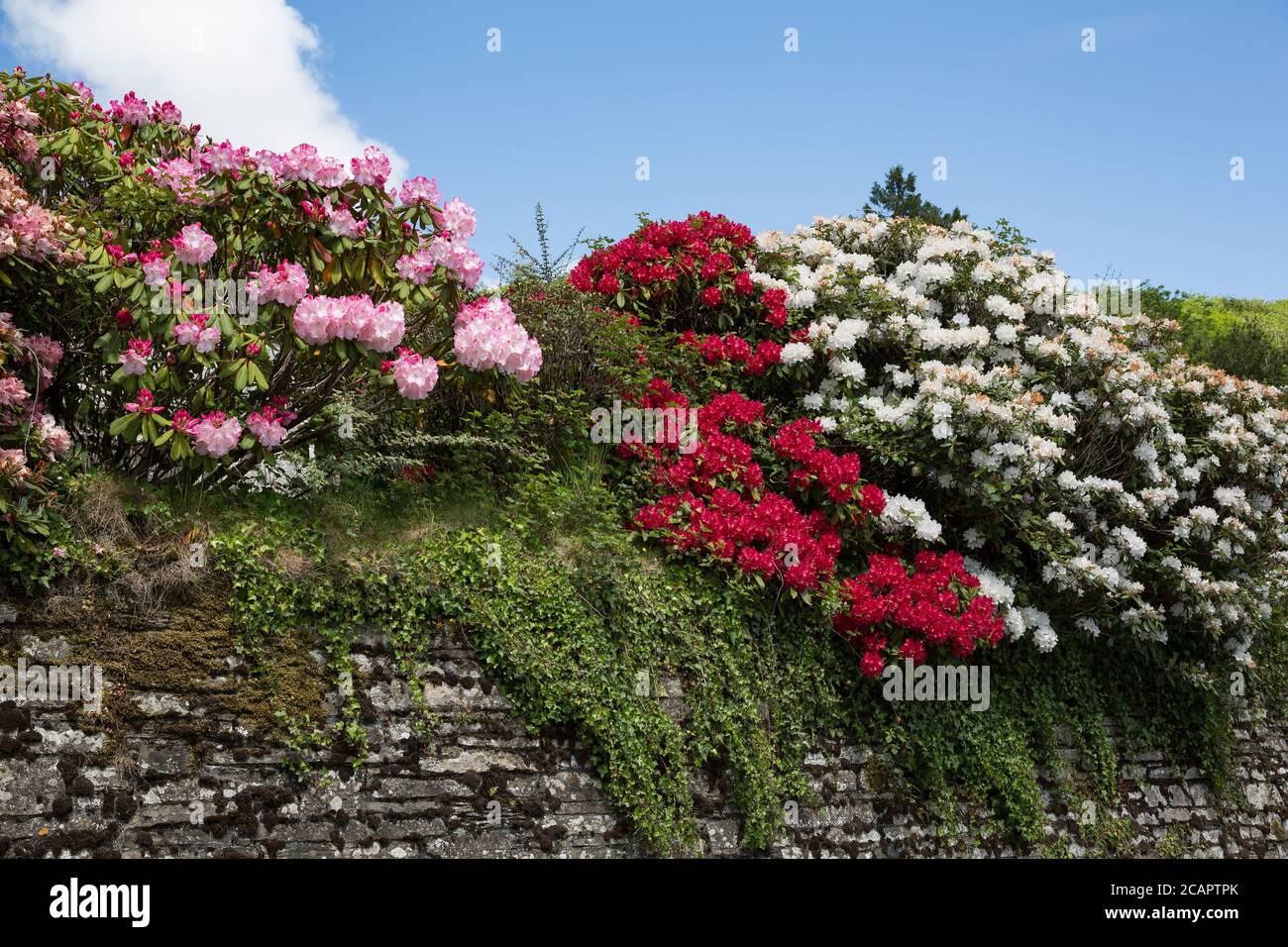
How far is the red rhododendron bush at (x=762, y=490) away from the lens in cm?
787

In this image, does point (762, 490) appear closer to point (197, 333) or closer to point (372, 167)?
point (372, 167)

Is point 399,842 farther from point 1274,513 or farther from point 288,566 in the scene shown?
point 1274,513

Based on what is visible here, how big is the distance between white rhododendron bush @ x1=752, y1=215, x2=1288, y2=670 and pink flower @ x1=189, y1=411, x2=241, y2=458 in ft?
15.9

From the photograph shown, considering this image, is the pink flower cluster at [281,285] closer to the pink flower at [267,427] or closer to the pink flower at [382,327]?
the pink flower at [382,327]

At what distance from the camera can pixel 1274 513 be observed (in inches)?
408

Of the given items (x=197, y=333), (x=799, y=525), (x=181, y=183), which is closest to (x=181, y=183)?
(x=181, y=183)

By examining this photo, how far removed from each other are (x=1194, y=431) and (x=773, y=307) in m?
4.32

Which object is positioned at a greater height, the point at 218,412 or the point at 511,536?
the point at 218,412

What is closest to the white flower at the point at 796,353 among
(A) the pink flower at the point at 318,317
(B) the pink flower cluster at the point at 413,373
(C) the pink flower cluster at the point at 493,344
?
(C) the pink flower cluster at the point at 493,344

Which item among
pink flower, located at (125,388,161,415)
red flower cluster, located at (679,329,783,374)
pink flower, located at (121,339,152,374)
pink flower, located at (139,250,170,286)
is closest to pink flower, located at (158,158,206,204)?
pink flower, located at (139,250,170,286)

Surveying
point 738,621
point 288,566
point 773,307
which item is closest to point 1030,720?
point 738,621

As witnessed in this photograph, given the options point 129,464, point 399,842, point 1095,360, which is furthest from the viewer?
point 1095,360

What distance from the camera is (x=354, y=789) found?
604cm

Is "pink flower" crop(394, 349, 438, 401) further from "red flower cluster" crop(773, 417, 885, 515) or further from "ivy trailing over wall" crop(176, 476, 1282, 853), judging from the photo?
"red flower cluster" crop(773, 417, 885, 515)
